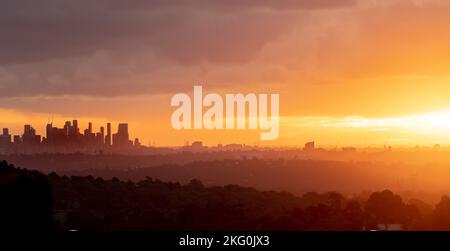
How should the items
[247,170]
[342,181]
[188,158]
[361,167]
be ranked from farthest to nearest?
[361,167], [342,181], [247,170], [188,158]


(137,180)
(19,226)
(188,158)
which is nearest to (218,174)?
(188,158)

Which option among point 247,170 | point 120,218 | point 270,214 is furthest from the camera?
point 247,170

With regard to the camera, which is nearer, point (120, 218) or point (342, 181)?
point (120, 218)

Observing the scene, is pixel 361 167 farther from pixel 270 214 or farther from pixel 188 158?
pixel 270 214

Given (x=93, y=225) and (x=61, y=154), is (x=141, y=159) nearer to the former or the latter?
(x=61, y=154)

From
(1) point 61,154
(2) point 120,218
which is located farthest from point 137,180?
(2) point 120,218
